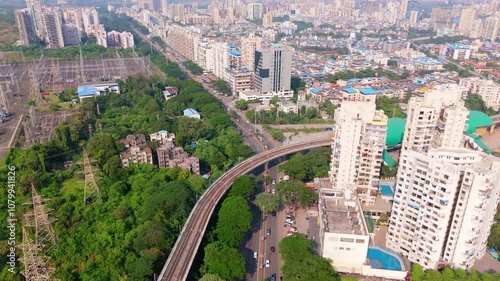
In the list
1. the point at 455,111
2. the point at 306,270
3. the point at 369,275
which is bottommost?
the point at 369,275

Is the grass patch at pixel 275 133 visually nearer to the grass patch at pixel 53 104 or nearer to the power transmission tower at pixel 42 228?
the power transmission tower at pixel 42 228

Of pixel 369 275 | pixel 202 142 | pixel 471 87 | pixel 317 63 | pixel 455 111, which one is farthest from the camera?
pixel 317 63

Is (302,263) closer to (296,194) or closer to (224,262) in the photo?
(224,262)

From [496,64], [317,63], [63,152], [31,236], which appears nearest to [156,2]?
[317,63]

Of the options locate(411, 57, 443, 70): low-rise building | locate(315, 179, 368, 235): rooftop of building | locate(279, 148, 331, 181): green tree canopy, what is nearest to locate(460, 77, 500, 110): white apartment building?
locate(411, 57, 443, 70): low-rise building

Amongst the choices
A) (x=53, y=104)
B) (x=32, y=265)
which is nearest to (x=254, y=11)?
(x=53, y=104)

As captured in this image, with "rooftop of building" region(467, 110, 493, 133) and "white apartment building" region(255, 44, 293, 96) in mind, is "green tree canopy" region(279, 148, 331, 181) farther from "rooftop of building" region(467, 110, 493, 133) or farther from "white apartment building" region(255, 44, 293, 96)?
"white apartment building" region(255, 44, 293, 96)

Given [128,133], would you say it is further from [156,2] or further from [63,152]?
[156,2]

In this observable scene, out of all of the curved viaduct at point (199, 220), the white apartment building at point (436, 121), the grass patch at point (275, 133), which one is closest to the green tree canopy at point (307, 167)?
the curved viaduct at point (199, 220)
